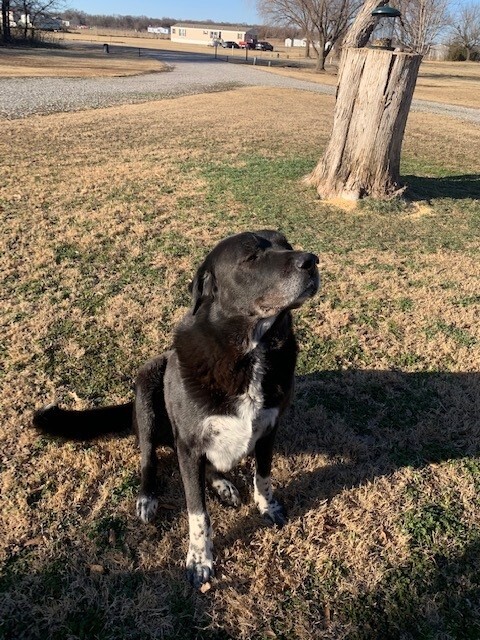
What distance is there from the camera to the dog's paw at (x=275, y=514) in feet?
8.29

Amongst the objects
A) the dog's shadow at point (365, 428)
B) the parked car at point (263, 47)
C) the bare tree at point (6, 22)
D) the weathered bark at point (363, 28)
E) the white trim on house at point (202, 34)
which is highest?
the white trim on house at point (202, 34)

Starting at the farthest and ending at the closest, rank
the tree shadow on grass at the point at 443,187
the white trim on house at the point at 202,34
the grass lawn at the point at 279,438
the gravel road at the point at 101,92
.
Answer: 1. the white trim on house at the point at 202,34
2. the gravel road at the point at 101,92
3. the tree shadow on grass at the point at 443,187
4. the grass lawn at the point at 279,438

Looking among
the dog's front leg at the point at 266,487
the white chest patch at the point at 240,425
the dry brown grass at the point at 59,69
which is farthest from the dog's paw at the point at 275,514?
the dry brown grass at the point at 59,69

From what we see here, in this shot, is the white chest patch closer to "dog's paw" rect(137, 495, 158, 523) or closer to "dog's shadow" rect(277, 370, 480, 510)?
"dog's paw" rect(137, 495, 158, 523)

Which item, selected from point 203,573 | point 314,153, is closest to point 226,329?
point 203,573

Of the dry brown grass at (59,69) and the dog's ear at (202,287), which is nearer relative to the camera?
the dog's ear at (202,287)

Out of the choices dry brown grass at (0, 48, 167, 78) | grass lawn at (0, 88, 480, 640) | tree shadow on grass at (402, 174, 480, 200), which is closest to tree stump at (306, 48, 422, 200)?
grass lawn at (0, 88, 480, 640)

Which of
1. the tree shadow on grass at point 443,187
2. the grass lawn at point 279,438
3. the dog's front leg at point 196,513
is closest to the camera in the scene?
the grass lawn at point 279,438

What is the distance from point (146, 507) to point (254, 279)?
1.30 meters

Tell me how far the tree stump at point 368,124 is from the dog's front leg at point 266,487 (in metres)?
5.83

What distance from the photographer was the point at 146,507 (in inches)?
98.3

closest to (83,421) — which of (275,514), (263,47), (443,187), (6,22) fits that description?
(275,514)

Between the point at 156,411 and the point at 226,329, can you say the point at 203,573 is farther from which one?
the point at 226,329

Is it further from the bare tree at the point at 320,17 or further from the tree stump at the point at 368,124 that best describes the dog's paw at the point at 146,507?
the bare tree at the point at 320,17
